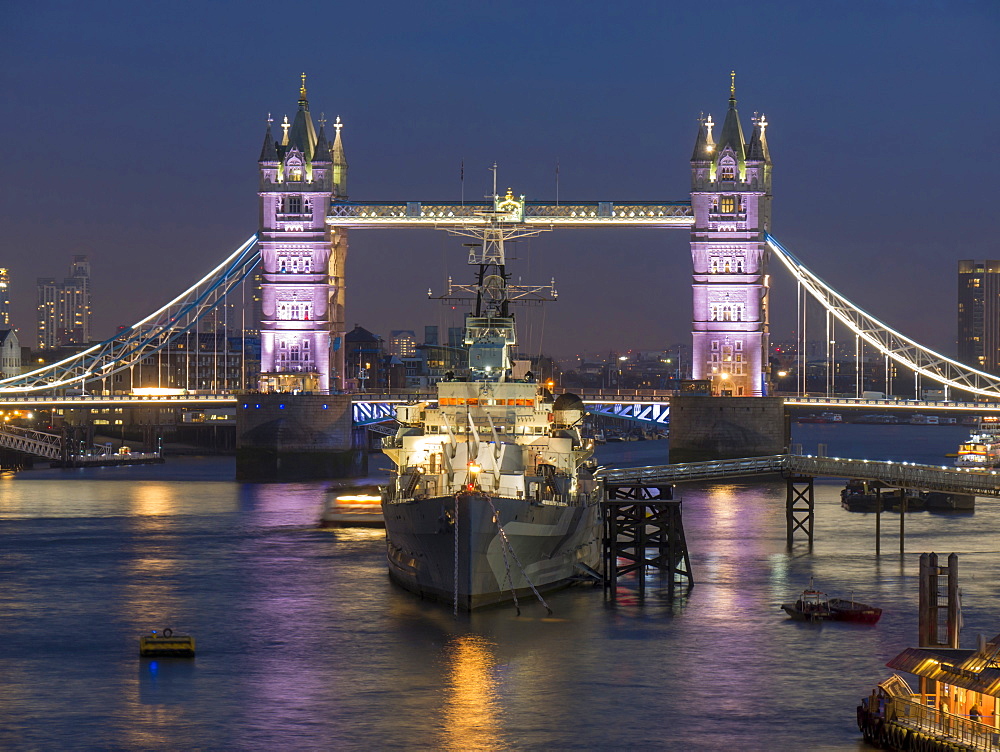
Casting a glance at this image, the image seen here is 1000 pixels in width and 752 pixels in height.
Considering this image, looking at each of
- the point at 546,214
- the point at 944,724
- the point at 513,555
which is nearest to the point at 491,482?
the point at 513,555

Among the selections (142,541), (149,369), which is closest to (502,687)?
(142,541)

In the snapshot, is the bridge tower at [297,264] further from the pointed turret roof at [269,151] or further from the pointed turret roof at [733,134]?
the pointed turret roof at [733,134]

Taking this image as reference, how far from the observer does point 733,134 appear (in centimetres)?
10094

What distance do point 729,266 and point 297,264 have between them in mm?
26420

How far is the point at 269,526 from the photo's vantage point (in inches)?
2758

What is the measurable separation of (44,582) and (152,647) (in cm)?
1391

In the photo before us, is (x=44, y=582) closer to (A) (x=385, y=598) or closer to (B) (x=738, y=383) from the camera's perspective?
(A) (x=385, y=598)

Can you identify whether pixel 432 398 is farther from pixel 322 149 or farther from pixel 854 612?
pixel 854 612

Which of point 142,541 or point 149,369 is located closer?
point 142,541

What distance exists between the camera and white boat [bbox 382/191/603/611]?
1734 inches

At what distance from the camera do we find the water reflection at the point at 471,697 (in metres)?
32.6

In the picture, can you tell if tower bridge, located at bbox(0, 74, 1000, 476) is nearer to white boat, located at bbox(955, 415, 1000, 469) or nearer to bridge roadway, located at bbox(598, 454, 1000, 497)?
white boat, located at bbox(955, 415, 1000, 469)

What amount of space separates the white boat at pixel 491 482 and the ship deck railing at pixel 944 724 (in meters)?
15.2

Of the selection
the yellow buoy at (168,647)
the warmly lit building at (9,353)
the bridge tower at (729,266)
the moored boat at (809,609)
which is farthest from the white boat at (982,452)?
the warmly lit building at (9,353)
